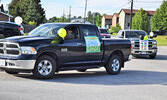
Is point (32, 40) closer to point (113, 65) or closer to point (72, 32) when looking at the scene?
point (72, 32)

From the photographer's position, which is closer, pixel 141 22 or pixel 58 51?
pixel 58 51

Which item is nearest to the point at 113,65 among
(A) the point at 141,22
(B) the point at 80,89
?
(B) the point at 80,89

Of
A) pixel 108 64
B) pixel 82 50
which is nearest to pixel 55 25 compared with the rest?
pixel 82 50

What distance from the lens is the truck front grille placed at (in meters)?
8.63

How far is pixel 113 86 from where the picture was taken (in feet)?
27.9

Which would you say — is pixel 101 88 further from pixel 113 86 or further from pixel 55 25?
pixel 55 25

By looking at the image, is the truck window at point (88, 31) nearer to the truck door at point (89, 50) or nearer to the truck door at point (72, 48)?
the truck door at point (89, 50)

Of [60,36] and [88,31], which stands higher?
[88,31]

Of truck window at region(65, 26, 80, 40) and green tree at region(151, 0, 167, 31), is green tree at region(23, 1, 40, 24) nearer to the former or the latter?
green tree at region(151, 0, 167, 31)

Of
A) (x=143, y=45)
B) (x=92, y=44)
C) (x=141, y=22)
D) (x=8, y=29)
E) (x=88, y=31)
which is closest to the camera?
(x=92, y=44)

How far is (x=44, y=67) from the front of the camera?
8.99 metres

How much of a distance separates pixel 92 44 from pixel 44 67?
82.1 inches

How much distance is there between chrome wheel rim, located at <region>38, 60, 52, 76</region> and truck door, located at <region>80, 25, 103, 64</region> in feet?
4.85

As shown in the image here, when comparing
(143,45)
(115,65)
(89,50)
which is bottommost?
(115,65)
